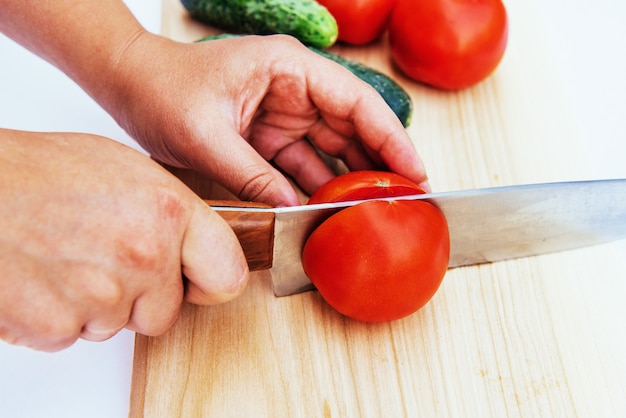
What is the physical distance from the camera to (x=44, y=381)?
1233 millimetres

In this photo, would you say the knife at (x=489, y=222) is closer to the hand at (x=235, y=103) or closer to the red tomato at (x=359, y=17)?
the hand at (x=235, y=103)

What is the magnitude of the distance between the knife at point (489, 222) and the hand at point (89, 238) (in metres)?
0.09

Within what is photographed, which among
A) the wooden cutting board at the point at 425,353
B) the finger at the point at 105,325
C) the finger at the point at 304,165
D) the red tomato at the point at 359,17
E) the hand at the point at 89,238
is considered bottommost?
the wooden cutting board at the point at 425,353

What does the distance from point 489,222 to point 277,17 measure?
0.80 m

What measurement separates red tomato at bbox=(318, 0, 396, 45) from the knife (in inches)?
28.2

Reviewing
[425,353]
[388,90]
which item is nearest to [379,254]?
[425,353]

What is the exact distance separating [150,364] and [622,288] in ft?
3.10

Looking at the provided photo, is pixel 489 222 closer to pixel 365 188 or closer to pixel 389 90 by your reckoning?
pixel 365 188

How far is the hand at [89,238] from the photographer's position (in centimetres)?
75

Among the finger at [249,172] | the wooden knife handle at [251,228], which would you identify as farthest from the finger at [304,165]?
the wooden knife handle at [251,228]

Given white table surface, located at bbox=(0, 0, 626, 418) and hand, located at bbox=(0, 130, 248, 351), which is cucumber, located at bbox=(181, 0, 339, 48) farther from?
hand, located at bbox=(0, 130, 248, 351)

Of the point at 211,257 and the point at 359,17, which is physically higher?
the point at 211,257

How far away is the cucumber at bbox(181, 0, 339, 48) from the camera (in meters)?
1.56

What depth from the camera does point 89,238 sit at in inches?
30.9
